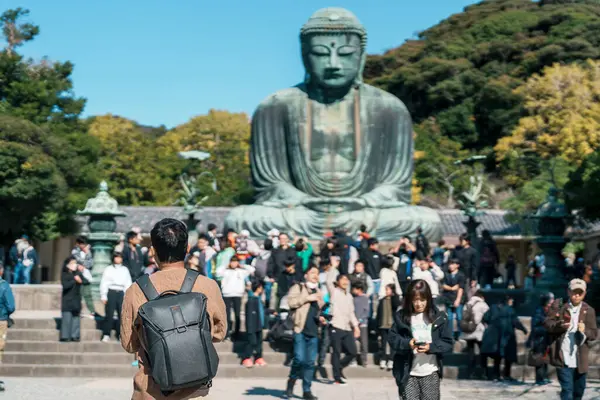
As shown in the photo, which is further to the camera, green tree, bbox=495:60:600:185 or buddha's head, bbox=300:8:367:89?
green tree, bbox=495:60:600:185

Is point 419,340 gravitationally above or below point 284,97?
below

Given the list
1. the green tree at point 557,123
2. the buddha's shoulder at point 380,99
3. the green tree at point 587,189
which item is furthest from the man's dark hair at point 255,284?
the green tree at point 557,123

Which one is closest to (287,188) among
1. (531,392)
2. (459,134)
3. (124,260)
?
(124,260)

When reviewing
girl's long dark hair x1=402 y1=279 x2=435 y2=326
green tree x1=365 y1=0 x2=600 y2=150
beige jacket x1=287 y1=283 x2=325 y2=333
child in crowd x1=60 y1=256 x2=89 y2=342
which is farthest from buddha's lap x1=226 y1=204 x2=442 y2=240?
green tree x1=365 y1=0 x2=600 y2=150

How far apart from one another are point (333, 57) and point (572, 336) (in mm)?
12441

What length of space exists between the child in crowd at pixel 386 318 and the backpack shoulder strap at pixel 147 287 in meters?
7.75

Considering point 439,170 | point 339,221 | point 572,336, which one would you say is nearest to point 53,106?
point 339,221

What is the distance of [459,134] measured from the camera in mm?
46719

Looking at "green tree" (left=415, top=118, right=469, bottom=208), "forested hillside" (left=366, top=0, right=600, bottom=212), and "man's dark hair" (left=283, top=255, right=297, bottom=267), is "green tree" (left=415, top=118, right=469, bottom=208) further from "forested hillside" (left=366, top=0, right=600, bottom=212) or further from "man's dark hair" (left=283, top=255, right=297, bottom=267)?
"man's dark hair" (left=283, top=255, right=297, bottom=267)

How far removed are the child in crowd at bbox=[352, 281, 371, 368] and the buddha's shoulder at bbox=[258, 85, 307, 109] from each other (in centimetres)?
878

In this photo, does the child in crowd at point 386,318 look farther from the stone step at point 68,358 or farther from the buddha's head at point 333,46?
the buddha's head at point 333,46

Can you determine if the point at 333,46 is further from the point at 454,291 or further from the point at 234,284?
the point at 234,284

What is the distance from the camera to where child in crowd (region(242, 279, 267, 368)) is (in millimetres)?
11602

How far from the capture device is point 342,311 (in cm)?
1125
